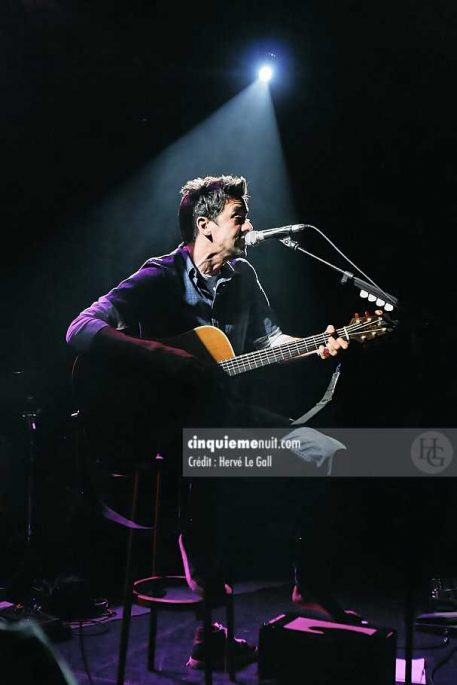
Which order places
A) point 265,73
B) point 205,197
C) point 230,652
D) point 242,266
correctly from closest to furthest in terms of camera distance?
point 230,652 < point 242,266 < point 205,197 < point 265,73

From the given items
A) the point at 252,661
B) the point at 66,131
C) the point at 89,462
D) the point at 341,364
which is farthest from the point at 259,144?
the point at 252,661

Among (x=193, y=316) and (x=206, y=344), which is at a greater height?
(x=193, y=316)

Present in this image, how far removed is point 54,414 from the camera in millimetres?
4379

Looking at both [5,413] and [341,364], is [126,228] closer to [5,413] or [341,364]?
[5,413]

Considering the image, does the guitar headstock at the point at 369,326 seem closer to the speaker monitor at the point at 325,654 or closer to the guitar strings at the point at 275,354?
the guitar strings at the point at 275,354

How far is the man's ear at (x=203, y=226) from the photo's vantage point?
3.84 metres

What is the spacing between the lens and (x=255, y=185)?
13.5 ft

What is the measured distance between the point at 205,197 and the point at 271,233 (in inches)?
19.0

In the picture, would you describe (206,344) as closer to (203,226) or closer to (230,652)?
(203,226)

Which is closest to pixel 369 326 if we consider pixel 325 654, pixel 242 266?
pixel 242 266

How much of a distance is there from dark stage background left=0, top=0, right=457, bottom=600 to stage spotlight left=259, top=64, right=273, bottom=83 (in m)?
0.08

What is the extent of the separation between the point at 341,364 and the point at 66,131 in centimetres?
250

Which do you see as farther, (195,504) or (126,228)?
(126,228)

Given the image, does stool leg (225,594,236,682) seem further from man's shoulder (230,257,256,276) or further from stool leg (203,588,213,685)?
man's shoulder (230,257,256,276)
